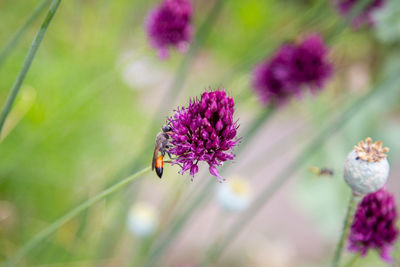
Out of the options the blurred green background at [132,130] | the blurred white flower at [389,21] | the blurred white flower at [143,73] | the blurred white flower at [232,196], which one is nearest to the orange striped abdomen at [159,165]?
the blurred green background at [132,130]

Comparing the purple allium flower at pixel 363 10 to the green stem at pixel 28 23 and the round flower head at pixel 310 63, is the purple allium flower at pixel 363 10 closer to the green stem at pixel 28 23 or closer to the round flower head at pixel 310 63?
the round flower head at pixel 310 63

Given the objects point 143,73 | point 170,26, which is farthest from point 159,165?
point 143,73

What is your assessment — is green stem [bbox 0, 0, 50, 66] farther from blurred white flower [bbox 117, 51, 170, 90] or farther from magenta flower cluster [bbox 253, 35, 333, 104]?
blurred white flower [bbox 117, 51, 170, 90]

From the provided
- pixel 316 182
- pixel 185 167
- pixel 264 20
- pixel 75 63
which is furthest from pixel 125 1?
pixel 185 167

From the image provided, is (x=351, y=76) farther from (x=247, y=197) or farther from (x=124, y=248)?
(x=124, y=248)

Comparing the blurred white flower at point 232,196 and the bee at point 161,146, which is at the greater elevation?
the blurred white flower at point 232,196

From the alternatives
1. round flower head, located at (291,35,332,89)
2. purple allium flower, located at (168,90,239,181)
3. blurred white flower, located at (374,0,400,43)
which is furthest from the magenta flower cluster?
purple allium flower, located at (168,90,239,181)
